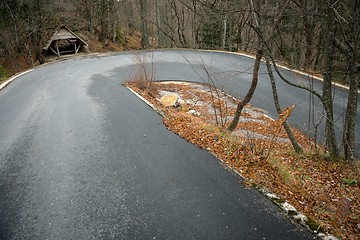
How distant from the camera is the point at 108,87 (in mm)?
12688

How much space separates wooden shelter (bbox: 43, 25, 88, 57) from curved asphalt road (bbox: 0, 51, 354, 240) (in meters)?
16.4

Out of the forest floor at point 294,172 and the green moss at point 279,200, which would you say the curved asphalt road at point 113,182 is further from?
the forest floor at point 294,172

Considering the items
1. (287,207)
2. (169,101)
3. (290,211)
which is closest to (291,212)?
(290,211)

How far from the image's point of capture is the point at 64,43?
28.4 metres

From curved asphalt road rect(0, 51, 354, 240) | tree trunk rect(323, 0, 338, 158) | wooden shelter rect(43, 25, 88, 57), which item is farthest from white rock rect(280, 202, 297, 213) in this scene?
wooden shelter rect(43, 25, 88, 57)

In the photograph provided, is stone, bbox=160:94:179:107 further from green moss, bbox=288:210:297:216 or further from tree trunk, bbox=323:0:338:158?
green moss, bbox=288:210:297:216

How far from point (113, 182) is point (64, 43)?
2685cm

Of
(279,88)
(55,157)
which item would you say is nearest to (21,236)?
(55,157)

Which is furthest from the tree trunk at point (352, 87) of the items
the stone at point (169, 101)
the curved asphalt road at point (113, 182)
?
the stone at point (169, 101)

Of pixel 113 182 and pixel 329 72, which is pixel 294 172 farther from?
pixel 113 182

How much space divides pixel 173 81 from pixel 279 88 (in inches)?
225

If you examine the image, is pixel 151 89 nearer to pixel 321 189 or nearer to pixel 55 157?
pixel 55 157

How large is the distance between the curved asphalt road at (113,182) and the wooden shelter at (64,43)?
1643cm

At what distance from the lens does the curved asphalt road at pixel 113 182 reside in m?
4.45
